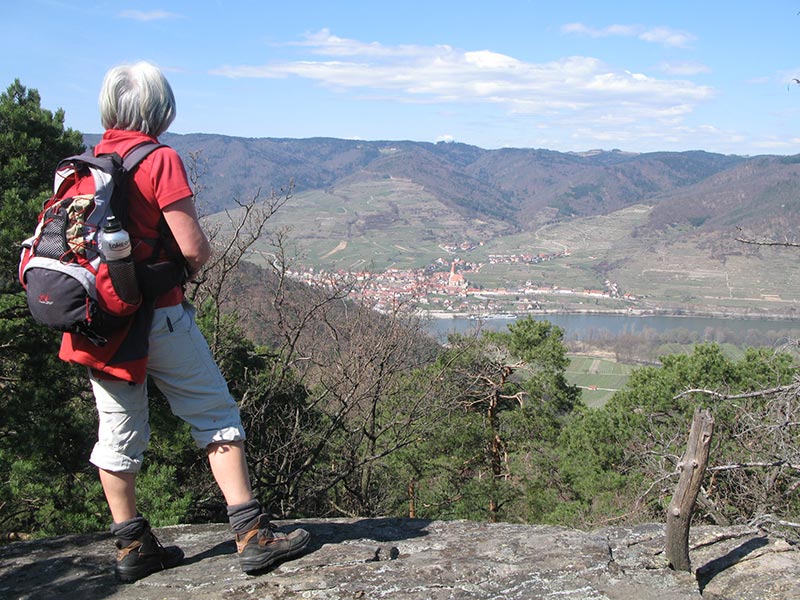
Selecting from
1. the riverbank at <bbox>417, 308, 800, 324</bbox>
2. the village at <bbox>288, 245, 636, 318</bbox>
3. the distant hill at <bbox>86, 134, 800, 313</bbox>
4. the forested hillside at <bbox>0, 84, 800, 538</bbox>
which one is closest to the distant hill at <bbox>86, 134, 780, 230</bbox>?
the distant hill at <bbox>86, 134, 800, 313</bbox>

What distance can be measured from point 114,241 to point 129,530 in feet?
4.34

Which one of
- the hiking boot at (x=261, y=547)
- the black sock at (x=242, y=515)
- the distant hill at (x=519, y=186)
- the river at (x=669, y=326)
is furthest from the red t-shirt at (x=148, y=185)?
the distant hill at (x=519, y=186)

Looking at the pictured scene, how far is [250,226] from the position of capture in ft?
36.0

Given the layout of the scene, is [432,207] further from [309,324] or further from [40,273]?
[40,273]

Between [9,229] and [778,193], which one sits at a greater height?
[778,193]

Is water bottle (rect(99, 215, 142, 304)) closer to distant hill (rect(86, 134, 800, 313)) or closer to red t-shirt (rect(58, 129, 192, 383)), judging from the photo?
red t-shirt (rect(58, 129, 192, 383))

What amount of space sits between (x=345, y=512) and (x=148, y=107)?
862 centimetres

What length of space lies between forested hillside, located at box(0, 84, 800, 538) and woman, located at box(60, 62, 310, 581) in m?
2.35

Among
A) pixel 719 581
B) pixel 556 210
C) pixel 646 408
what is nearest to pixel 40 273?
pixel 719 581

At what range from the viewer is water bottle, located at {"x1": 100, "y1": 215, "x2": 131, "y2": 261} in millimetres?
2240

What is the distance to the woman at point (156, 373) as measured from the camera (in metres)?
2.37

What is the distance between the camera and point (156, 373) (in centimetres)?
265

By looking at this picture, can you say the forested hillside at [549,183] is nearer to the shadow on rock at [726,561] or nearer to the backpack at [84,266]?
the backpack at [84,266]

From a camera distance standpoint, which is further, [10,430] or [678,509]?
[10,430]
